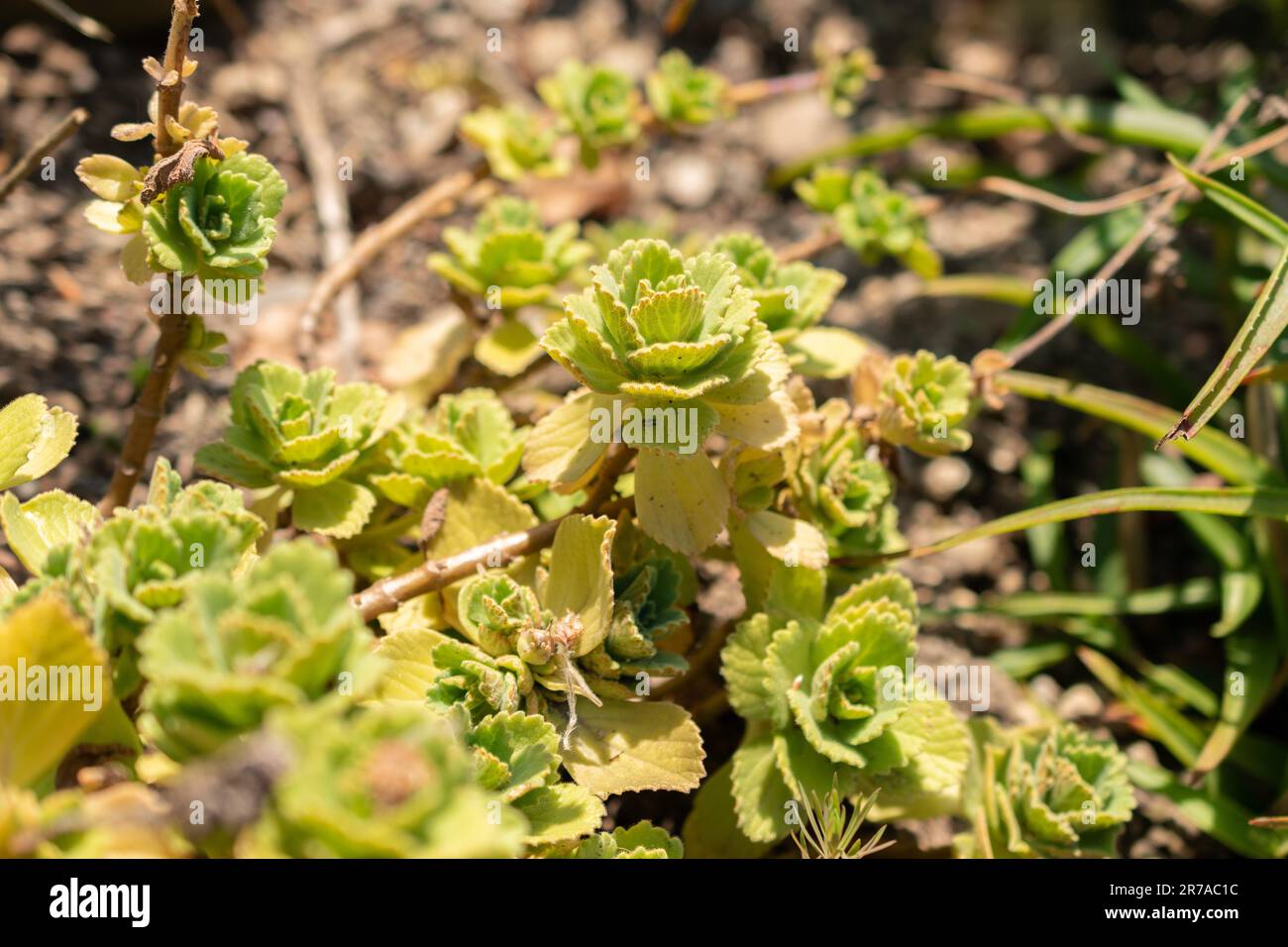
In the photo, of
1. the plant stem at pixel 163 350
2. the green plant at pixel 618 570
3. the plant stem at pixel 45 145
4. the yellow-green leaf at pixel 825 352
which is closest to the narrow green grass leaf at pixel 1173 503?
the green plant at pixel 618 570

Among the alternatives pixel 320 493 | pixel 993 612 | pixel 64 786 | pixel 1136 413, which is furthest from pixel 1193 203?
pixel 64 786

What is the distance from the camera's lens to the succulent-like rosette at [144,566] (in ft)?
3.11

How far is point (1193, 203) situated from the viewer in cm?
188

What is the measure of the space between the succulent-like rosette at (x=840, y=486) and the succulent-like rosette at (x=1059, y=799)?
1.22 ft

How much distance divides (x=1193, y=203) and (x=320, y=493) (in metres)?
1.62

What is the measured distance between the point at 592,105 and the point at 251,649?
1.55 m

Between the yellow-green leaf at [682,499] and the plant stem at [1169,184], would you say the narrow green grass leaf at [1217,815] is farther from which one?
the plant stem at [1169,184]

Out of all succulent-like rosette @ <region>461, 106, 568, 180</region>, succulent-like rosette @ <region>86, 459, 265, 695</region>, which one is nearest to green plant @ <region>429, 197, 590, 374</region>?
succulent-like rosette @ <region>461, 106, 568, 180</region>

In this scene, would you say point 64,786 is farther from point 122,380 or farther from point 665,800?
point 122,380

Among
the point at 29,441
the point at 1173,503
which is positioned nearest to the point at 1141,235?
the point at 1173,503

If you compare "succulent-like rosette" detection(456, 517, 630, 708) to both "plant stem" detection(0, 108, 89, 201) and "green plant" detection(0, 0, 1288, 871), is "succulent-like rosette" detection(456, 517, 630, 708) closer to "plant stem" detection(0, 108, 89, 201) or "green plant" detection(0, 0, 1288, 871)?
"green plant" detection(0, 0, 1288, 871)

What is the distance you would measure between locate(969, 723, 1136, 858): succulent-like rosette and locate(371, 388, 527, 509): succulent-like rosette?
856 mm

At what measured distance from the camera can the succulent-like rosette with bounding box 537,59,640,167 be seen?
6.70ft

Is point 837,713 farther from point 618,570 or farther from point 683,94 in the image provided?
point 683,94
